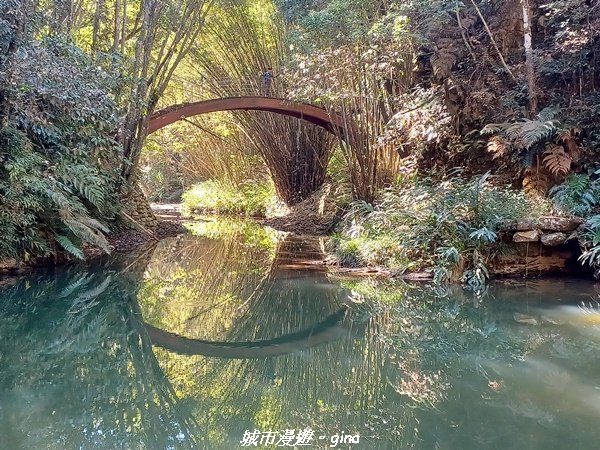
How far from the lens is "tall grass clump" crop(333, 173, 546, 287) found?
4.91 m

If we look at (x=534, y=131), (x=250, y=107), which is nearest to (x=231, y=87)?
(x=250, y=107)

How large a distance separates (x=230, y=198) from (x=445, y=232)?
11.8 meters

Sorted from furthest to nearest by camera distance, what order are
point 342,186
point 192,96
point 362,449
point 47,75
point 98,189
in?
point 192,96 → point 342,186 → point 98,189 → point 47,75 → point 362,449

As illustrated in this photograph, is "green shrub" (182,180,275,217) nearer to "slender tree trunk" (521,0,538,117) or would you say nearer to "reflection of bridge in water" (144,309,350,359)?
"slender tree trunk" (521,0,538,117)

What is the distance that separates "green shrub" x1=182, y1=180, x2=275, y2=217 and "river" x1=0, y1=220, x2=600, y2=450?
9.72 meters

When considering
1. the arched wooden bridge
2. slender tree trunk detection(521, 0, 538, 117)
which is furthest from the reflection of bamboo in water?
slender tree trunk detection(521, 0, 538, 117)

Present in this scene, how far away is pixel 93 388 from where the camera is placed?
7.64 ft

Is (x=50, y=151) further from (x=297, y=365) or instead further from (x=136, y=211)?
(x=297, y=365)

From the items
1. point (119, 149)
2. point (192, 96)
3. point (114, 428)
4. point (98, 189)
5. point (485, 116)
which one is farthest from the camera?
point (192, 96)

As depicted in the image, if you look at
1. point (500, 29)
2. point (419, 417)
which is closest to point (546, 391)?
point (419, 417)

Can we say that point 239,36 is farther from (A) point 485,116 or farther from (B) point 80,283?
(B) point 80,283

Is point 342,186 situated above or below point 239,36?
below

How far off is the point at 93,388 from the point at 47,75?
342cm

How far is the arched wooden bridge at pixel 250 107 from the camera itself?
8727 mm
